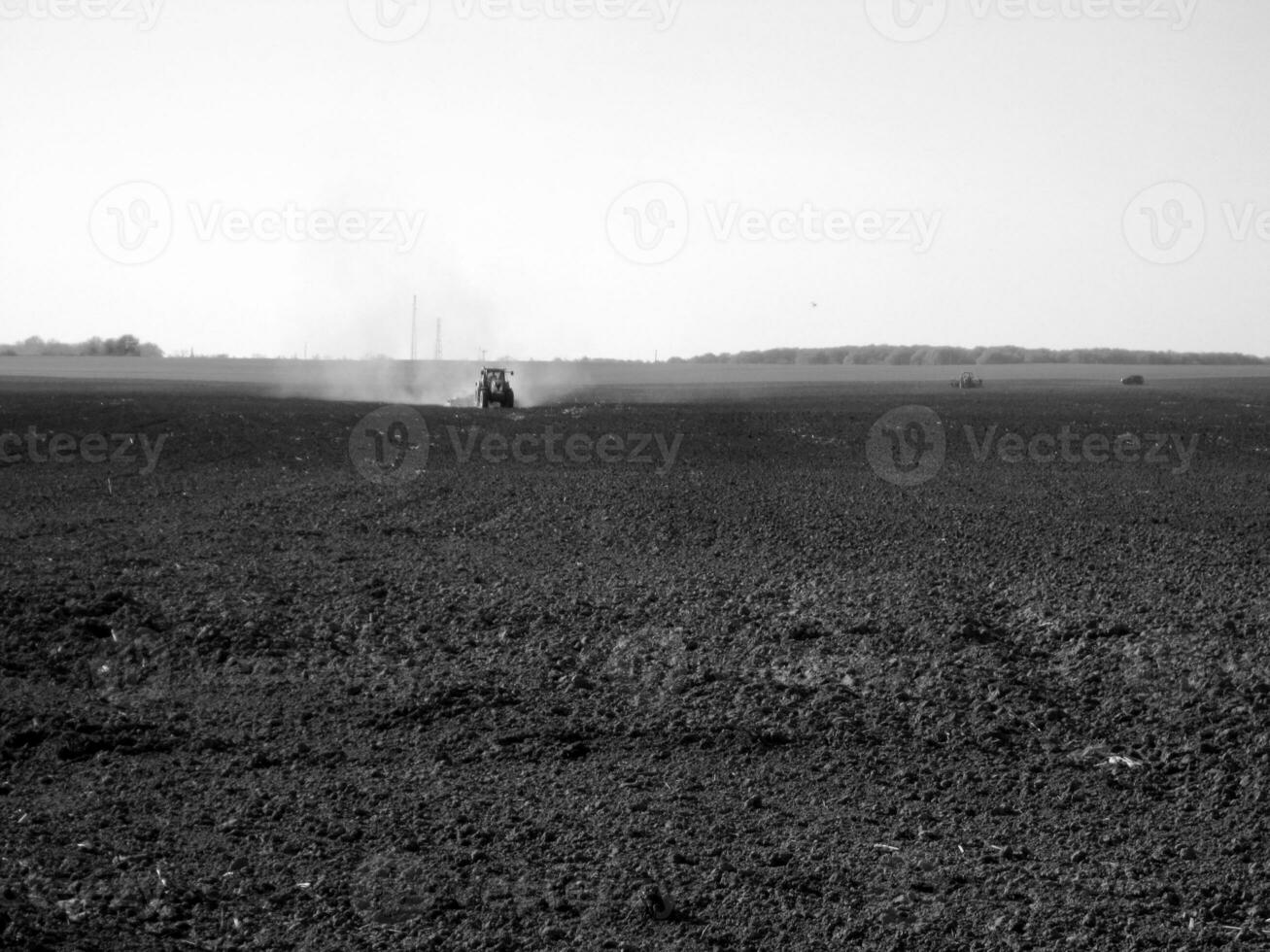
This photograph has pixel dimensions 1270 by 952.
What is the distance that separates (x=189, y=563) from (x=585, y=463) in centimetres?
1177

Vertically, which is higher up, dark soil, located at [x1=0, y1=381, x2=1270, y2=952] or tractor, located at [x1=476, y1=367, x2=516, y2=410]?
tractor, located at [x1=476, y1=367, x2=516, y2=410]

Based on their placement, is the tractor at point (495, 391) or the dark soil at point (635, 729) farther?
the tractor at point (495, 391)

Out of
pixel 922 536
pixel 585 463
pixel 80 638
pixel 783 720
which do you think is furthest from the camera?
pixel 585 463

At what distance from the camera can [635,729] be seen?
889cm

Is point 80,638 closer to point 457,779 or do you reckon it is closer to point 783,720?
point 457,779

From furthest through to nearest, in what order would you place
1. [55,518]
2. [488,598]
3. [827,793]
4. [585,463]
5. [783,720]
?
[585,463]
[55,518]
[488,598]
[783,720]
[827,793]

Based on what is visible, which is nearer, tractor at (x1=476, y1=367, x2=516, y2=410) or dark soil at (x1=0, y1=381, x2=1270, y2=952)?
dark soil at (x1=0, y1=381, x2=1270, y2=952)

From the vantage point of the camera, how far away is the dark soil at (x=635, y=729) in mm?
6188

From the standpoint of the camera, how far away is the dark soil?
244 inches

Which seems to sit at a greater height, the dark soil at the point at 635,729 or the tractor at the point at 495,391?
the tractor at the point at 495,391

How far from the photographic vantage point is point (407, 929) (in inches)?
235

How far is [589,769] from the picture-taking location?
8164mm

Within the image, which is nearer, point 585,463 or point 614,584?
point 614,584

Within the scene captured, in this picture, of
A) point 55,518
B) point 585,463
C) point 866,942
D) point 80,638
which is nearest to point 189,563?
point 80,638
